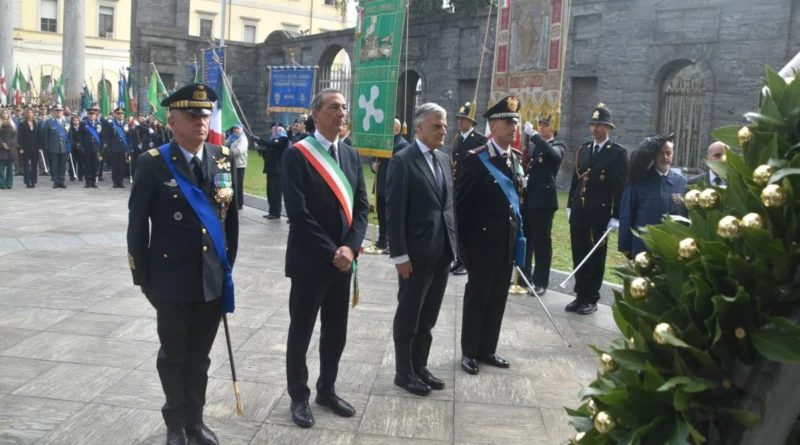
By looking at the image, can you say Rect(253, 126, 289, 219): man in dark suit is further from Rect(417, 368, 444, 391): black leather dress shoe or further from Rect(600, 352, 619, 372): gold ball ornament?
Rect(600, 352, 619, 372): gold ball ornament

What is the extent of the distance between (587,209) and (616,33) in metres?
11.9

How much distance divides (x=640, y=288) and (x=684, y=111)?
Answer: 17.0 meters

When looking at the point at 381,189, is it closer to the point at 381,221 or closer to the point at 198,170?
the point at 381,221

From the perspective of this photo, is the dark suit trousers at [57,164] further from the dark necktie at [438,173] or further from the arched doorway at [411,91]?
the dark necktie at [438,173]

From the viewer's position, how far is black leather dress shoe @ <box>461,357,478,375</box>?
17.3 feet

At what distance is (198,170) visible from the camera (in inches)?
149

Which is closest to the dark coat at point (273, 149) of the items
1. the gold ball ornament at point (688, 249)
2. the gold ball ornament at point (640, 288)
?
the gold ball ornament at point (640, 288)

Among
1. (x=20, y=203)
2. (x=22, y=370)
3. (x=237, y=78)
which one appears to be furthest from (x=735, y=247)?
(x=237, y=78)

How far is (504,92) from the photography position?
7.59m

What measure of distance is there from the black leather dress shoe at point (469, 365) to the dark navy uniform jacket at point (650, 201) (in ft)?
5.94

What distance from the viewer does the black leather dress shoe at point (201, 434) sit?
385cm

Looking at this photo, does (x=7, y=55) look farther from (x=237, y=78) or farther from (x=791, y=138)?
(x=791, y=138)

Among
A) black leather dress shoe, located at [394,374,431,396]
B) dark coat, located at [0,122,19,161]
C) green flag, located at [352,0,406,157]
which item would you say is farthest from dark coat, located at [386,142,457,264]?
dark coat, located at [0,122,19,161]

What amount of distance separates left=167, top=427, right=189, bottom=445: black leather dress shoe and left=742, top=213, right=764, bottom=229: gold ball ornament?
308cm
